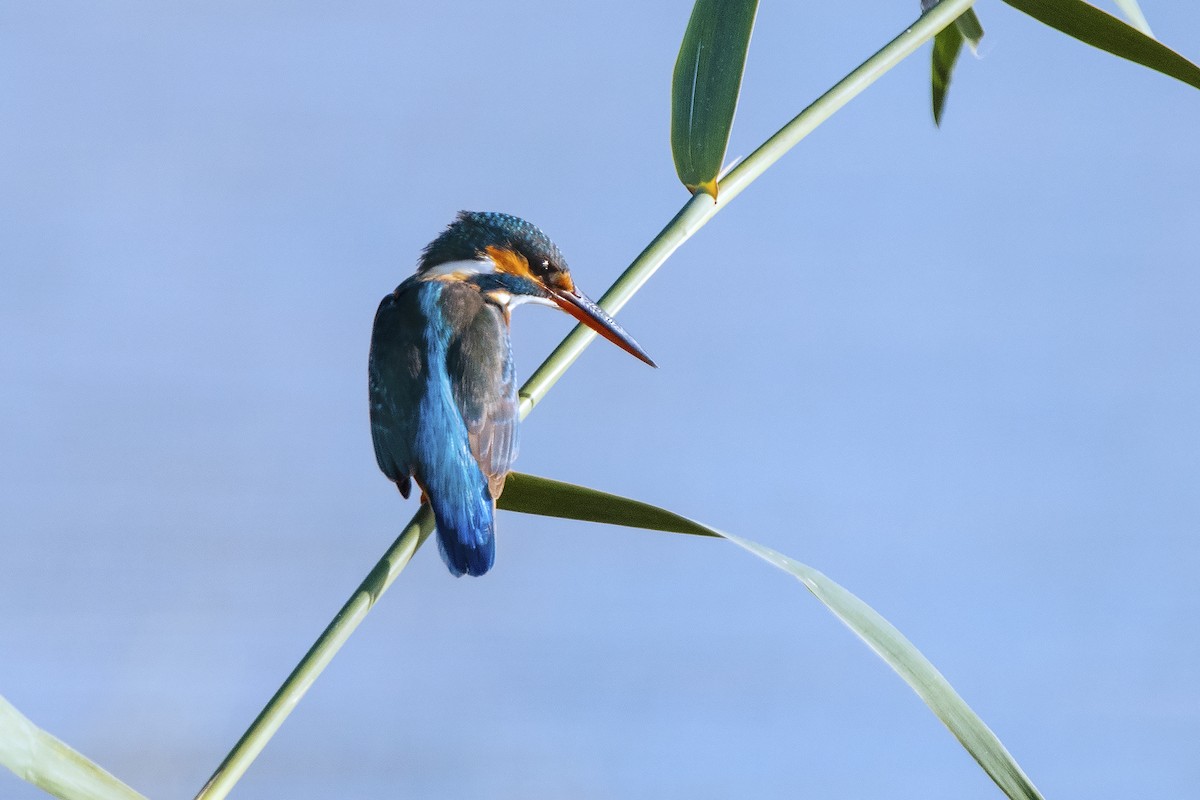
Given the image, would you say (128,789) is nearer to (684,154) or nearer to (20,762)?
(20,762)

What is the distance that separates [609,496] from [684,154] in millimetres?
291

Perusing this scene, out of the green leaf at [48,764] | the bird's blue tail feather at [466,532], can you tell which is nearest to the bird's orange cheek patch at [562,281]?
the bird's blue tail feather at [466,532]

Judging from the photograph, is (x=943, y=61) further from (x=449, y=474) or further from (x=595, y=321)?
(x=449, y=474)

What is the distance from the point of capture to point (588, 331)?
1.01m

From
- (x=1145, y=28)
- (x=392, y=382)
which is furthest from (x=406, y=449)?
(x=1145, y=28)

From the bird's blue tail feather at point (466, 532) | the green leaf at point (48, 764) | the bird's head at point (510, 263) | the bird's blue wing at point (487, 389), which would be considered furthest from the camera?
the bird's head at point (510, 263)

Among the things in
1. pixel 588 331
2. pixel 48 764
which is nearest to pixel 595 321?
pixel 588 331

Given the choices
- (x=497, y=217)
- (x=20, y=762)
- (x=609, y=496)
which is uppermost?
(x=497, y=217)

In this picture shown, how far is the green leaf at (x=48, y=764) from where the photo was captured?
2.18 feet

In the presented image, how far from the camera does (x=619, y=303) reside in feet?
2.98

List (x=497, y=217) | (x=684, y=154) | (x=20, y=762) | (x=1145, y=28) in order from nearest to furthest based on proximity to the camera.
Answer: (x=20, y=762) < (x=684, y=154) < (x=1145, y=28) < (x=497, y=217)

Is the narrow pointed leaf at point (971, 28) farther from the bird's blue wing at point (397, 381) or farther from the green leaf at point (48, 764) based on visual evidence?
the green leaf at point (48, 764)

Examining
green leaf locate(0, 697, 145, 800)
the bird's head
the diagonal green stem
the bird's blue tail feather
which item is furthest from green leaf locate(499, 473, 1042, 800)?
the bird's head

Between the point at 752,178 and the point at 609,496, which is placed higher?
the point at 752,178
